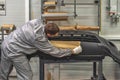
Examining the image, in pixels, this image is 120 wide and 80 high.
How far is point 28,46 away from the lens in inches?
143

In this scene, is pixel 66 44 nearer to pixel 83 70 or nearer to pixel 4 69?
pixel 4 69

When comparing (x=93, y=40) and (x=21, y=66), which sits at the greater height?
(x=93, y=40)

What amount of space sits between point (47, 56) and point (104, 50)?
28.5 inches

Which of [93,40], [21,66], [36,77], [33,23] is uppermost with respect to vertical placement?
[33,23]

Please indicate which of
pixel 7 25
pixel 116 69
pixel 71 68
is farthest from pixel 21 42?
pixel 116 69

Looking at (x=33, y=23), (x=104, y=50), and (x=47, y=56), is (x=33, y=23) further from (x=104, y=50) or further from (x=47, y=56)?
(x=104, y=50)

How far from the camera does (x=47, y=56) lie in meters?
3.67

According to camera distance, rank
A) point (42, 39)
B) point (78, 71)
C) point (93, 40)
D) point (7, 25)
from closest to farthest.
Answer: point (42, 39) < point (93, 40) < point (7, 25) < point (78, 71)

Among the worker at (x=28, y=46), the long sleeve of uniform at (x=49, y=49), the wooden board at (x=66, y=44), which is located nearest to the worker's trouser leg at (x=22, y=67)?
the worker at (x=28, y=46)

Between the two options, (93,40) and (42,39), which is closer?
(42,39)

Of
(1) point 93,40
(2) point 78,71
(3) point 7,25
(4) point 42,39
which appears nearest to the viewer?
(4) point 42,39

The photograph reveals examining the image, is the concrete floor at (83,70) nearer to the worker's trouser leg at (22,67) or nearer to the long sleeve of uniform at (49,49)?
the worker's trouser leg at (22,67)

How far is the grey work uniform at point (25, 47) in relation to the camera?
3.57m

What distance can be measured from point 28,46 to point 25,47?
40mm
